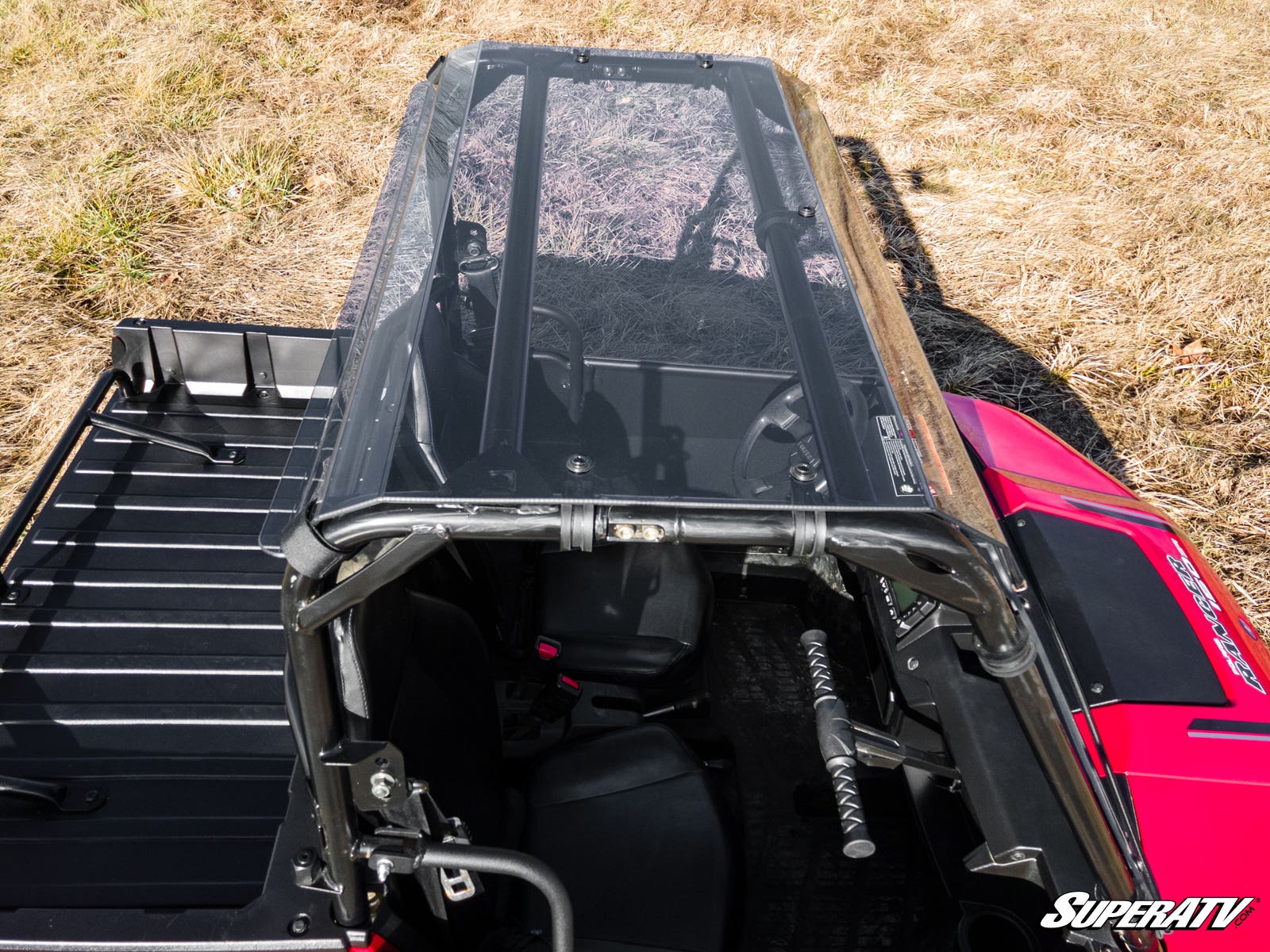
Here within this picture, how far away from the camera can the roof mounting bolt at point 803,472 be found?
1128 millimetres

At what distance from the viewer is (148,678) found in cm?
210

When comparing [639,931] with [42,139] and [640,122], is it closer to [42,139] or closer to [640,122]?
[640,122]

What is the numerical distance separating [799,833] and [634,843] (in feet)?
1.70

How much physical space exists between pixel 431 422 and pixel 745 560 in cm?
144

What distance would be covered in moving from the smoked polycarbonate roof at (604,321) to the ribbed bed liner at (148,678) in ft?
3.33

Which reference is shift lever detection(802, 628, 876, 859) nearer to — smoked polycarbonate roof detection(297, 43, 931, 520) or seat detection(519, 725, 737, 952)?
smoked polycarbonate roof detection(297, 43, 931, 520)

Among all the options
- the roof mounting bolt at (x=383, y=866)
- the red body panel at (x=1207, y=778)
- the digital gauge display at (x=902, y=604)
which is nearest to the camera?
the roof mounting bolt at (x=383, y=866)

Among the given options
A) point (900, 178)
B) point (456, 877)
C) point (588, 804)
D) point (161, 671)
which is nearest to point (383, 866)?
point (456, 877)

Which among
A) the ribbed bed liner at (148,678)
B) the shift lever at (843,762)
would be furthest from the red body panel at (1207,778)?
the ribbed bed liner at (148,678)

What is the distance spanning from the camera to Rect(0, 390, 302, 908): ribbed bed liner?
5.82ft

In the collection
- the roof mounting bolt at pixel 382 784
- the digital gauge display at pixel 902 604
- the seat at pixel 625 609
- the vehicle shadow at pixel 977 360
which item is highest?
the vehicle shadow at pixel 977 360

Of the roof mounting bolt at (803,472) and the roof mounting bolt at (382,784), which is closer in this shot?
the roof mounting bolt at (803,472)

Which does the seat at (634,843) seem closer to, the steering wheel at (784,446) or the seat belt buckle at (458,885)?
the seat belt buckle at (458,885)

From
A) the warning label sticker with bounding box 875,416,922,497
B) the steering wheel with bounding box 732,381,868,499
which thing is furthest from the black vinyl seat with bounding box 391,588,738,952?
the warning label sticker with bounding box 875,416,922,497
